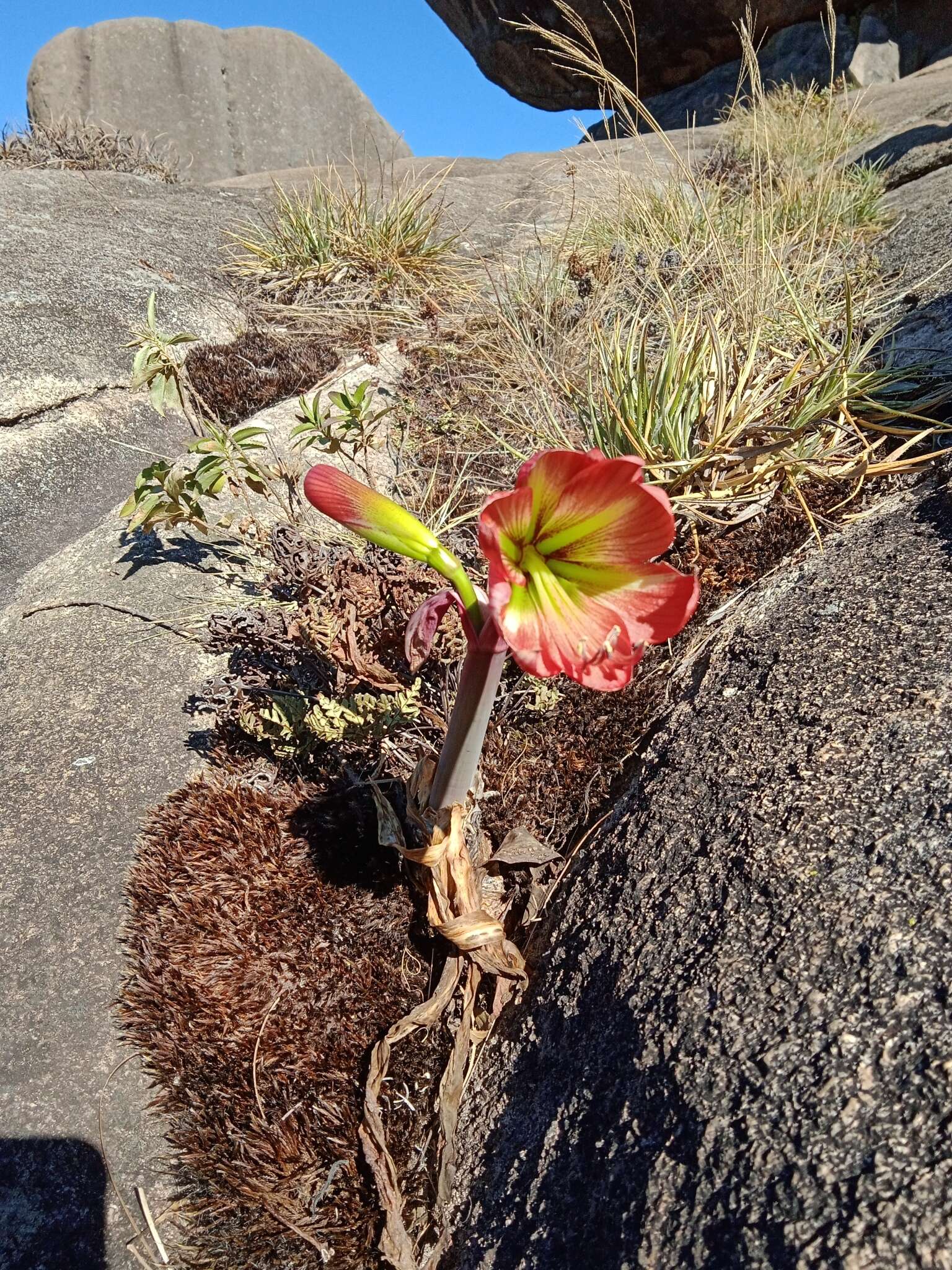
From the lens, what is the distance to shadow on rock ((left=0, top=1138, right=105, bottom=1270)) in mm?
1658

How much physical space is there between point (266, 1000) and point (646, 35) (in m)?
19.8

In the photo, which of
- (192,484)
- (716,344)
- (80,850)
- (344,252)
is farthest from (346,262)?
(80,850)

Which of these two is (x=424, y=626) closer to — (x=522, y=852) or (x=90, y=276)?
(x=522, y=852)

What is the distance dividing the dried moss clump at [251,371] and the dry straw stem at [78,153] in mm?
4159

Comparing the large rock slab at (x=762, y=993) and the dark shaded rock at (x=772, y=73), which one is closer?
the large rock slab at (x=762, y=993)

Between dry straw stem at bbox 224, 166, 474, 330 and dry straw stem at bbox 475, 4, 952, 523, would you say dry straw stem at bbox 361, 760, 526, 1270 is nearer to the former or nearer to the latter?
dry straw stem at bbox 475, 4, 952, 523

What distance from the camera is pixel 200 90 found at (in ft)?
59.4

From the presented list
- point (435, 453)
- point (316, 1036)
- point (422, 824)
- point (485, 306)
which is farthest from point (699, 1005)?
point (485, 306)

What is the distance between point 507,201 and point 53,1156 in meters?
8.46

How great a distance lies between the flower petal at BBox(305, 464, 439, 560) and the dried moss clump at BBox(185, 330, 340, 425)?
12.3ft

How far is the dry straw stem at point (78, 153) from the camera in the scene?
25.8 feet

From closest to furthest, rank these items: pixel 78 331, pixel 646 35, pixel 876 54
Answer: pixel 78 331, pixel 876 54, pixel 646 35

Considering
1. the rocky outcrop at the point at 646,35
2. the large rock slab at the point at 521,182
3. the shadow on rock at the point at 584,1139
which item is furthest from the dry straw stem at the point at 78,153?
the shadow on rock at the point at 584,1139

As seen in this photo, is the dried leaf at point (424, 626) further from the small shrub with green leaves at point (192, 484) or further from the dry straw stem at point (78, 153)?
the dry straw stem at point (78, 153)
